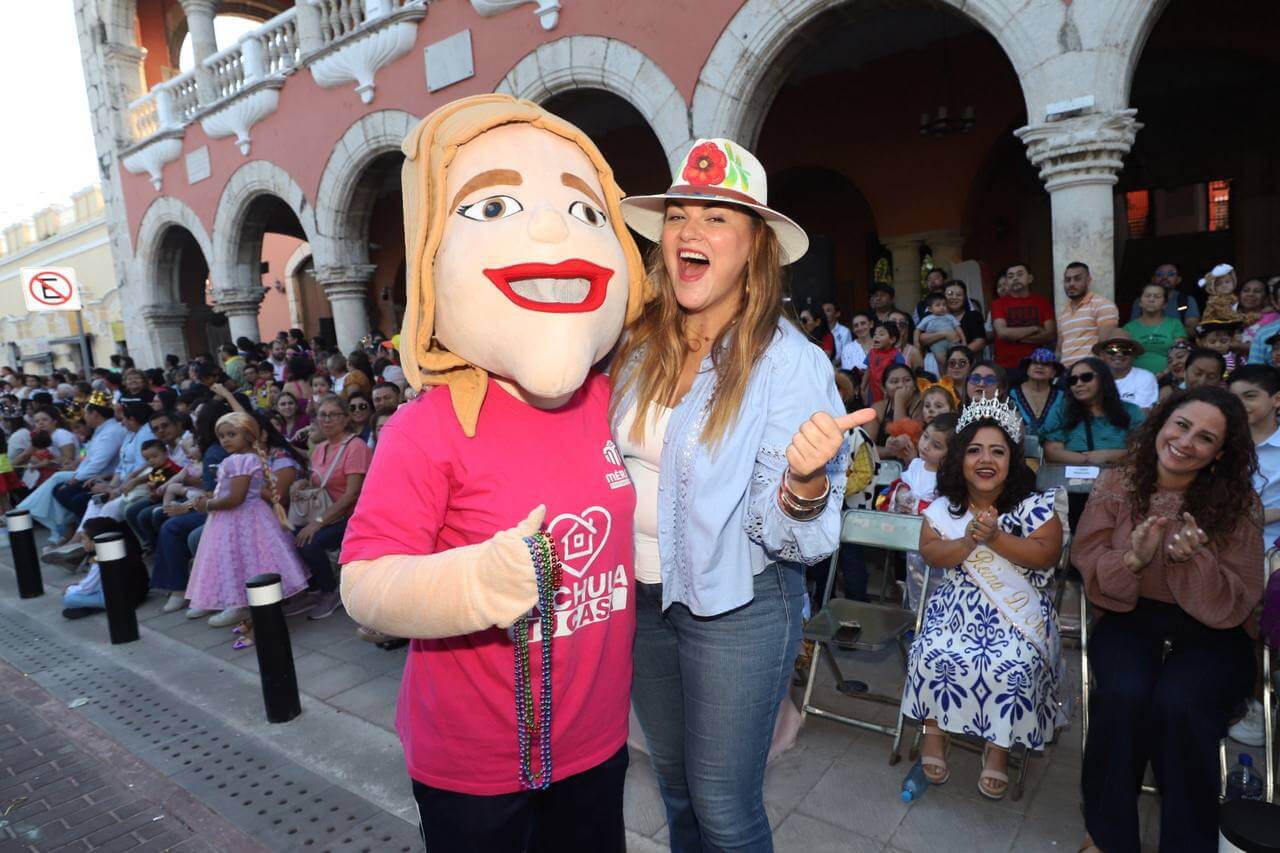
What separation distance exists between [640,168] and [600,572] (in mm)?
12420

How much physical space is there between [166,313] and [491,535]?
16.1 m

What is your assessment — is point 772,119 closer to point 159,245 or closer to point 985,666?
point 985,666

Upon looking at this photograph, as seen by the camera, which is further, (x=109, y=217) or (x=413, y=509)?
(x=109, y=217)

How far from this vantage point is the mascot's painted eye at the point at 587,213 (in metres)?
1.78

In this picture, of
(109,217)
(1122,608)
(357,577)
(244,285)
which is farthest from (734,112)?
(109,217)

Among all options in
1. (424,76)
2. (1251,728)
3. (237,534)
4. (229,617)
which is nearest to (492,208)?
(1251,728)

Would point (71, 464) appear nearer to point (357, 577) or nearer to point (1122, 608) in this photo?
point (357, 577)

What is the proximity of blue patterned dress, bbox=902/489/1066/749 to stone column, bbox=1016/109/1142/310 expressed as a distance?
3.45 meters

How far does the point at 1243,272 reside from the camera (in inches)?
468

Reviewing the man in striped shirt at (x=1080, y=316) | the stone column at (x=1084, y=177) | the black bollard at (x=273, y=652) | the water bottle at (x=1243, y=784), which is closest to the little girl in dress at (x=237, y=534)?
the black bollard at (x=273, y=652)

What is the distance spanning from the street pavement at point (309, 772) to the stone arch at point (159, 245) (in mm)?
11000

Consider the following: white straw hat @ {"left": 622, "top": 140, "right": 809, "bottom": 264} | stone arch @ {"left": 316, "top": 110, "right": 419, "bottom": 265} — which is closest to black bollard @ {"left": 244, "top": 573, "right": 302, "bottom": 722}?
white straw hat @ {"left": 622, "top": 140, "right": 809, "bottom": 264}

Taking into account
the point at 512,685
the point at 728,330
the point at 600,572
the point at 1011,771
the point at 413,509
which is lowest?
the point at 1011,771

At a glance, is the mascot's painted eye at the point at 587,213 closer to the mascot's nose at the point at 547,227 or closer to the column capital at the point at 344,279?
the mascot's nose at the point at 547,227
